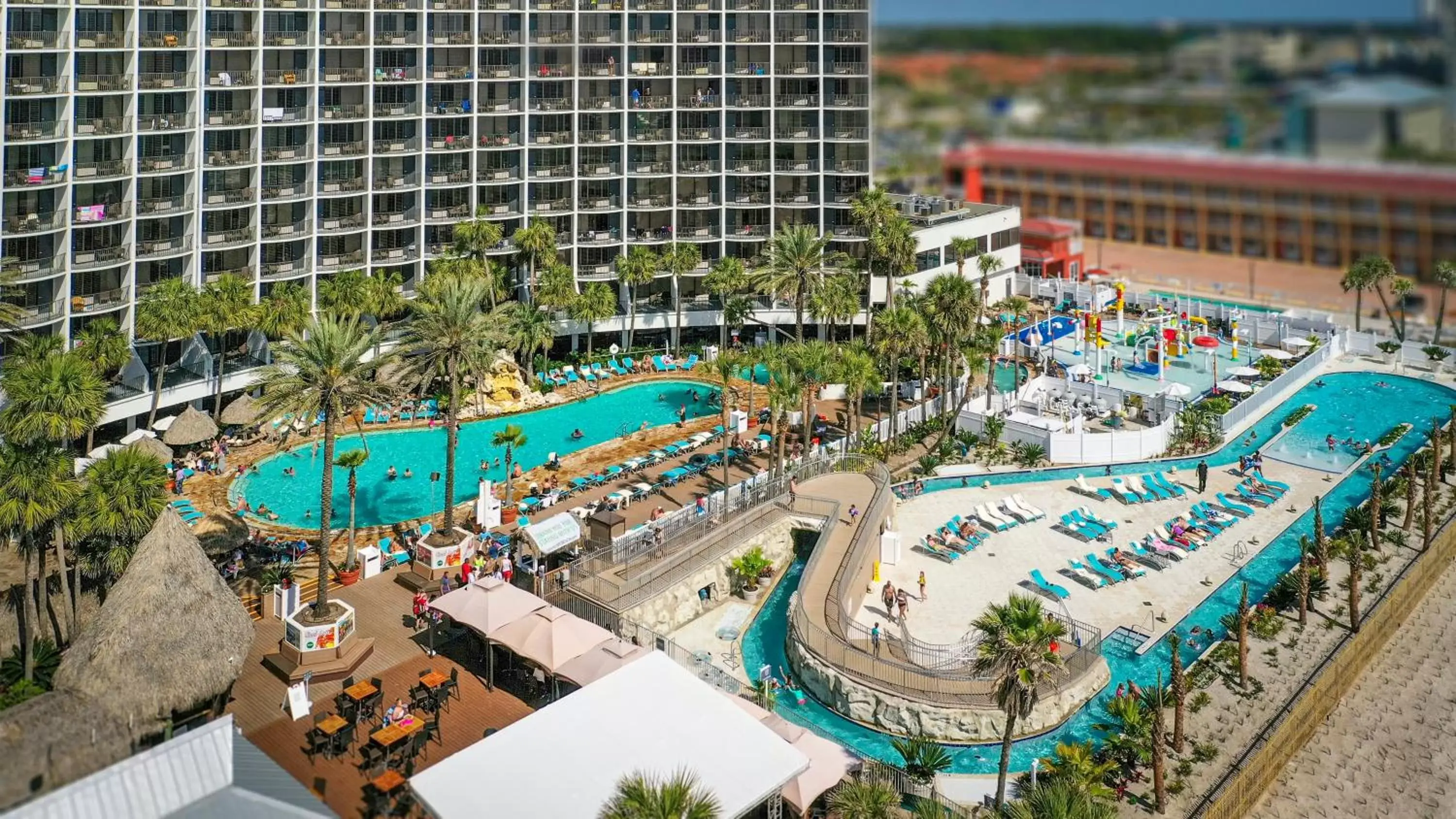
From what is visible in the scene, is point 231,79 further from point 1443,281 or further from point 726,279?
point 1443,281

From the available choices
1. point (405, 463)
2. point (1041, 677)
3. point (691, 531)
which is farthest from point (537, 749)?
point (405, 463)

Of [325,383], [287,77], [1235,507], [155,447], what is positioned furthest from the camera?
[287,77]

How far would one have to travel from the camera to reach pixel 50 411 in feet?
136

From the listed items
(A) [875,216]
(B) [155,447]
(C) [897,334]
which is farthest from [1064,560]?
(B) [155,447]

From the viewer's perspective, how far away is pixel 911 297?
219 ft

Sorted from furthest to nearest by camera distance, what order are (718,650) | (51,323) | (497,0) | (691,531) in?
(497,0) → (51,323) → (691,531) → (718,650)

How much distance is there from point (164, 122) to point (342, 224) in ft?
38.6

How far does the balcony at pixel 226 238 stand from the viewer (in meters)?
69.0

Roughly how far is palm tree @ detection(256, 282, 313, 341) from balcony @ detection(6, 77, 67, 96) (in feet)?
47.8

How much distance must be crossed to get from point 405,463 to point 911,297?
28.8 metres

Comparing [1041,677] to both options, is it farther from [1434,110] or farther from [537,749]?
[1434,110]

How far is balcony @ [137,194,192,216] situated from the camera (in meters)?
66.0

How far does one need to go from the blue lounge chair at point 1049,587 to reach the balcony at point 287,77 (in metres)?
51.2

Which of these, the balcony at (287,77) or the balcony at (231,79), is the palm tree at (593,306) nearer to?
the balcony at (287,77)
